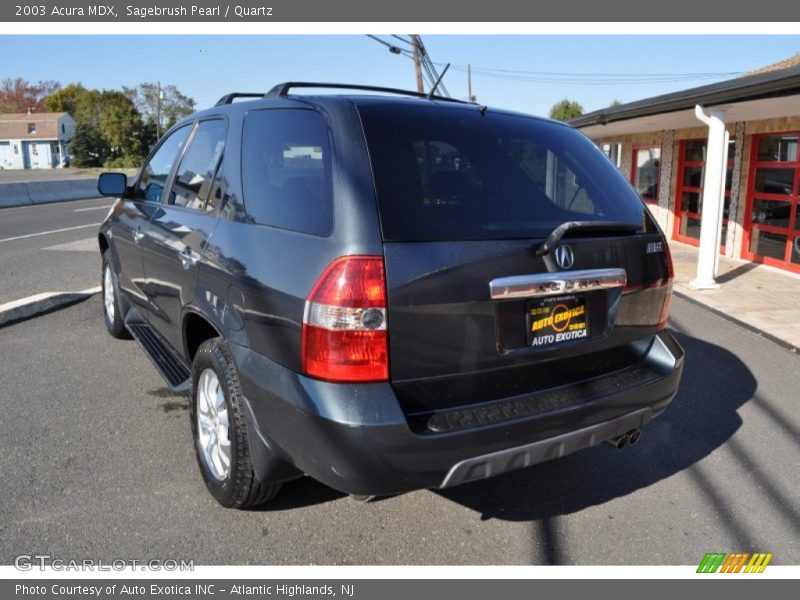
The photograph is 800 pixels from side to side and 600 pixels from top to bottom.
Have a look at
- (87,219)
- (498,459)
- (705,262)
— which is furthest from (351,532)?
(87,219)

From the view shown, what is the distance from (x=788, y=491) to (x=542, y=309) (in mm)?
1864

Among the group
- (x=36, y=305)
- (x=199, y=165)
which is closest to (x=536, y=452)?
(x=199, y=165)

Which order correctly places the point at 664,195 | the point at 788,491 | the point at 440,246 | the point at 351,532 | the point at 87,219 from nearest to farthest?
the point at 440,246 → the point at 351,532 → the point at 788,491 → the point at 664,195 → the point at 87,219

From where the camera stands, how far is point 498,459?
2400 millimetres

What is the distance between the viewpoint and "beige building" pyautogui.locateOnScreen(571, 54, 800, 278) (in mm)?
8797

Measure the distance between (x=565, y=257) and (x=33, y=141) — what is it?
89.7 metres

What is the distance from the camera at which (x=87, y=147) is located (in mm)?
69625

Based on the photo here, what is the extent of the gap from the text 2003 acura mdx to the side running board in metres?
0.42

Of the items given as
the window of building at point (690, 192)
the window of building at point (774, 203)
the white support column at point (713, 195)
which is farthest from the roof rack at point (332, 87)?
the window of building at point (690, 192)

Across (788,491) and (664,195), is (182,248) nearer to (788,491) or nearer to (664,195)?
(788,491)

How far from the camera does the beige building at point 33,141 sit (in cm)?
7762

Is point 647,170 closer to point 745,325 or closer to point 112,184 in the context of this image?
point 745,325

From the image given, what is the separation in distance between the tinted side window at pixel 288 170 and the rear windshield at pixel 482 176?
0.22m

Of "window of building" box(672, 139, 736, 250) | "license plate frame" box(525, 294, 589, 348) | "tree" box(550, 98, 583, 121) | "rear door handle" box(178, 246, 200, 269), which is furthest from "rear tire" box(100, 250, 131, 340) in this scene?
"tree" box(550, 98, 583, 121)
